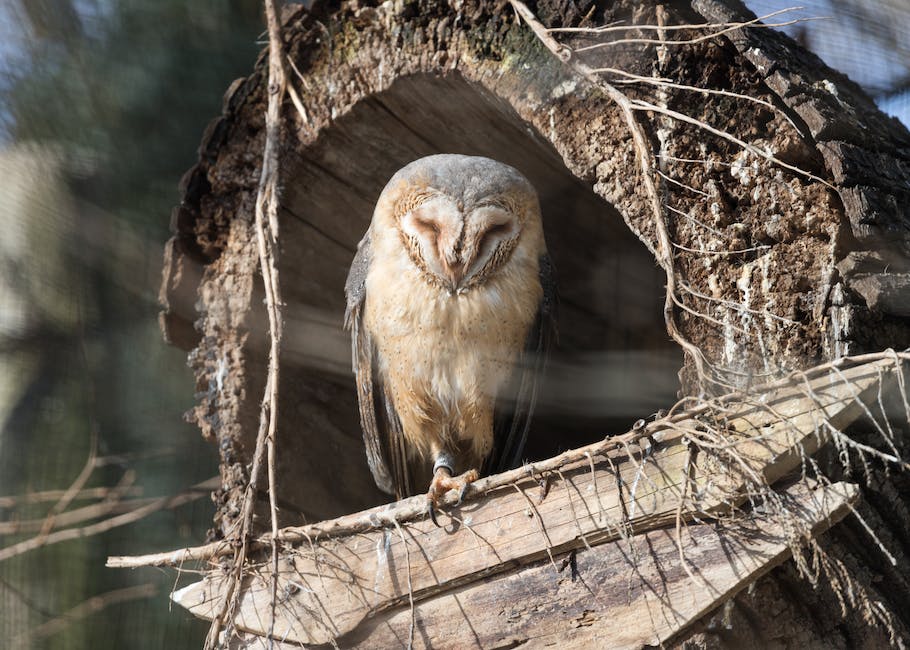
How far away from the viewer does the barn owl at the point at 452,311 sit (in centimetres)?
226

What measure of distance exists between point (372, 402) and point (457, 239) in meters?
0.60

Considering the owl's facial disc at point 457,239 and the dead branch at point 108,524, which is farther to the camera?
the dead branch at point 108,524

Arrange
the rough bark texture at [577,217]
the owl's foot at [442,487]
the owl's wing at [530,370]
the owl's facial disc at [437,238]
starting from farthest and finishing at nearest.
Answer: the owl's wing at [530,370] < the owl's facial disc at [437,238] < the owl's foot at [442,487] < the rough bark texture at [577,217]

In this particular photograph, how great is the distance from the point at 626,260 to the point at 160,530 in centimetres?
196

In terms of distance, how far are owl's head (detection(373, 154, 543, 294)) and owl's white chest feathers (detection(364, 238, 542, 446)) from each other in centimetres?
4

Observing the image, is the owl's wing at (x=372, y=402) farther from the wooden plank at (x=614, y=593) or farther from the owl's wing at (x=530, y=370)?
the wooden plank at (x=614, y=593)

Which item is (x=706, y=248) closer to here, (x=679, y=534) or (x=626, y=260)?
(x=679, y=534)

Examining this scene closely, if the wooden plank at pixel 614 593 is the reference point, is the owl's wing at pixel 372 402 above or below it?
above

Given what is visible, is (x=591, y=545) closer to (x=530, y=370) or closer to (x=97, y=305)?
(x=530, y=370)

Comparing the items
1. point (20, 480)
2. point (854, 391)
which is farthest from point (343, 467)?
point (854, 391)

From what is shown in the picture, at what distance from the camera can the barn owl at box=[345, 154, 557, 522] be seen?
2.26 meters

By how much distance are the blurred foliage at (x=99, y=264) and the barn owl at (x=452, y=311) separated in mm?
1173

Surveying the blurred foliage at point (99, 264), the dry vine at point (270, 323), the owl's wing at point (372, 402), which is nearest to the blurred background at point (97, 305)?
the blurred foliage at point (99, 264)

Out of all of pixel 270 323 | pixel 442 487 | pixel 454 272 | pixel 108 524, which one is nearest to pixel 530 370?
pixel 454 272
